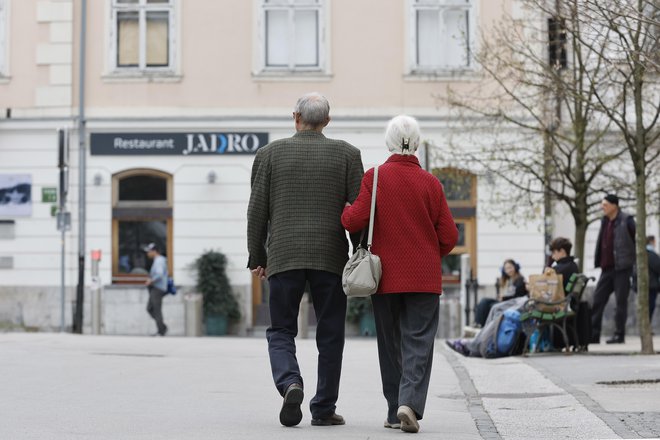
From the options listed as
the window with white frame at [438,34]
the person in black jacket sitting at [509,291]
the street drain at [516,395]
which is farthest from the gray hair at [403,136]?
the window with white frame at [438,34]

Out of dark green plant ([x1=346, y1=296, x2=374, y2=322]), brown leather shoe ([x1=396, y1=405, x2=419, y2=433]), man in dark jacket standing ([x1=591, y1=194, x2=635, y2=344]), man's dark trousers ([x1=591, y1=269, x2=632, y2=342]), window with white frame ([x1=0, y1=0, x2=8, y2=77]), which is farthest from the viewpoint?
window with white frame ([x1=0, y1=0, x2=8, y2=77])

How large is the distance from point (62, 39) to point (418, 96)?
251 inches

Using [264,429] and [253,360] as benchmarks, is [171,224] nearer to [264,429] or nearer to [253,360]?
[253,360]

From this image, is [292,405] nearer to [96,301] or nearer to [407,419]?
[407,419]

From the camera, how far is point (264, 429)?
812cm

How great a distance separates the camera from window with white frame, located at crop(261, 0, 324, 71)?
25844mm

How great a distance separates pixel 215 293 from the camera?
82.9 feet

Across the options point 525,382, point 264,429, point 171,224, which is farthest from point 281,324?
point 171,224

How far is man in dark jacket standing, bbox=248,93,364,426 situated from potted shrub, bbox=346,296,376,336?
53.9 feet

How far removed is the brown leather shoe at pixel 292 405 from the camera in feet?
26.2

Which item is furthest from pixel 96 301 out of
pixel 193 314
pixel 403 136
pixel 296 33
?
pixel 403 136

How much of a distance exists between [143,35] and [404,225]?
1834 centimetres

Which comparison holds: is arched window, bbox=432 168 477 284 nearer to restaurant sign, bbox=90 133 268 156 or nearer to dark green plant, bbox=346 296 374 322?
dark green plant, bbox=346 296 374 322

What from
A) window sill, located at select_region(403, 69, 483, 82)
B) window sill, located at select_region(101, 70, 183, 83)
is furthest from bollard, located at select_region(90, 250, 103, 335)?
window sill, located at select_region(403, 69, 483, 82)
